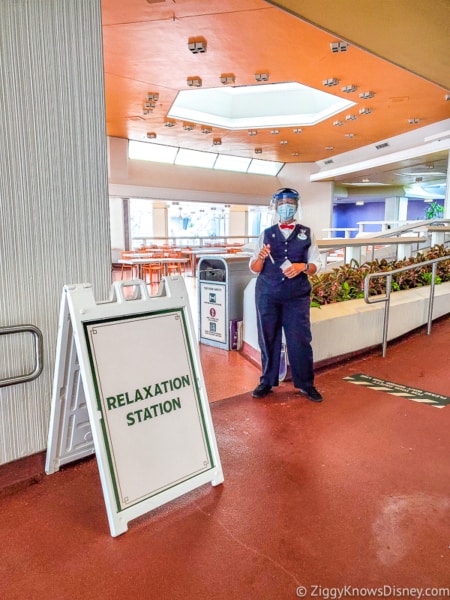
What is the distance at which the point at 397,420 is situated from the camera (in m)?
2.94

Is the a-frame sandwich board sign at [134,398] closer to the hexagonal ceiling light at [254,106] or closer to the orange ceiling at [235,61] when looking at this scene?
the orange ceiling at [235,61]

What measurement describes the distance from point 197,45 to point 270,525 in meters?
5.77

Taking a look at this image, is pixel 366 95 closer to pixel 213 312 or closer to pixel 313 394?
pixel 213 312

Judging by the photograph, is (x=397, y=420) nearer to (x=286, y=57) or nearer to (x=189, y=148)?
(x=286, y=57)

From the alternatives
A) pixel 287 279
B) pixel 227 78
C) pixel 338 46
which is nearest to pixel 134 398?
pixel 287 279

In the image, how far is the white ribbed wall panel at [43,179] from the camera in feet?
6.61

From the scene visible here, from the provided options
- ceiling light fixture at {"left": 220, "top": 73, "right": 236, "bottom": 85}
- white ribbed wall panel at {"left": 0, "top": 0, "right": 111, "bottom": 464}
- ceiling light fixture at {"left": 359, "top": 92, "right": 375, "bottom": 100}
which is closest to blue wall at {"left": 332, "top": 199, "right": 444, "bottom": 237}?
ceiling light fixture at {"left": 359, "top": 92, "right": 375, "bottom": 100}

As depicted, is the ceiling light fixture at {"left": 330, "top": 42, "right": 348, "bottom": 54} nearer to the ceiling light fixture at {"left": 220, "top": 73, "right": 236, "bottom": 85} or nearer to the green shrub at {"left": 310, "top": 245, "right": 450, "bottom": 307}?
the ceiling light fixture at {"left": 220, "top": 73, "right": 236, "bottom": 85}

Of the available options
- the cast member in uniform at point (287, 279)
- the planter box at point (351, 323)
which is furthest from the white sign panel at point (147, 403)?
the planter box at point (351, 323)

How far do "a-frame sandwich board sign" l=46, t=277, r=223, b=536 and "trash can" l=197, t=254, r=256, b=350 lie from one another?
8.11 feet

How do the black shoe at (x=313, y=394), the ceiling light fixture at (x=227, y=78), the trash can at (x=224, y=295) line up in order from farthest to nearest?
1. the ceiling light fixture at (x=227, y=78)
2. the trash can at (x=224, y=295)
3. the black shoe at (x=313, y=394)

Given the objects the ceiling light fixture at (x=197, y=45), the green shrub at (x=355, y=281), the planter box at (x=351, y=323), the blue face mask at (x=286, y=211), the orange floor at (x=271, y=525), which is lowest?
the orange floor at (x=271, y=525)

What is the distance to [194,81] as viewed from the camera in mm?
7180

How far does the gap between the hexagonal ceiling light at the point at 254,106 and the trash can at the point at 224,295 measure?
20.2 ft
